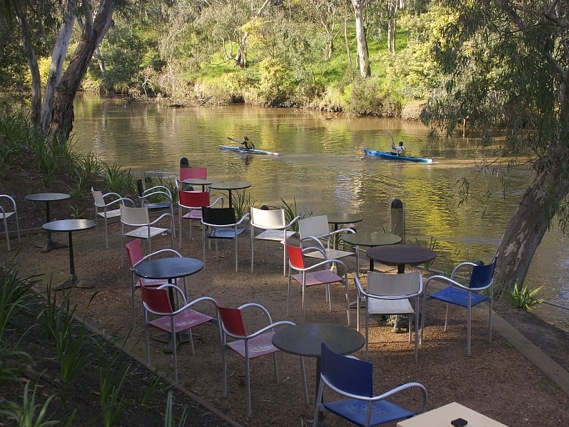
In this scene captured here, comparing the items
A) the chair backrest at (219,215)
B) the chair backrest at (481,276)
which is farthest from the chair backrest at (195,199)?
the chair backrest at (481,276)

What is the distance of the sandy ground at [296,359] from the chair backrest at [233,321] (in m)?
0.62

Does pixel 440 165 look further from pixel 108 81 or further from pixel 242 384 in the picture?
pixel 108 81

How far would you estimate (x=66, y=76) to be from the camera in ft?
52.4

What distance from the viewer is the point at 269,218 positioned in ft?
27.9

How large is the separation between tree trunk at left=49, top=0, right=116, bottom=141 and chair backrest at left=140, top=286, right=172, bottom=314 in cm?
1115

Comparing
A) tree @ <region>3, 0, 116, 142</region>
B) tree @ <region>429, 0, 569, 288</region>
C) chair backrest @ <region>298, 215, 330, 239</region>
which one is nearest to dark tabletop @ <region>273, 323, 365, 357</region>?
chair backrest @ <region>298, 215, 330, 239</region>

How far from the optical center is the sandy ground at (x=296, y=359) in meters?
5.32

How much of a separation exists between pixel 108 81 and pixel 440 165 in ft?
132

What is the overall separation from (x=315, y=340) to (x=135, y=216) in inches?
178

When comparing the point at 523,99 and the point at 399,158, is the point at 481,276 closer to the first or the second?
the point at 523,99

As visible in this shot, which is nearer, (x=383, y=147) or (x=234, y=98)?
(x=383, y=147)

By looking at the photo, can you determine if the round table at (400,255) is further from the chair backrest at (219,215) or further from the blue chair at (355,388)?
the blue chair at (355,388)

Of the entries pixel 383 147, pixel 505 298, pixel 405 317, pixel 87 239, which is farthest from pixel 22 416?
pixel 383 147

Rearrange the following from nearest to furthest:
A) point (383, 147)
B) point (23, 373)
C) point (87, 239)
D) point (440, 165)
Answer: point (23, 373), point (87, 239), point (440, 165), point (383, 147)
